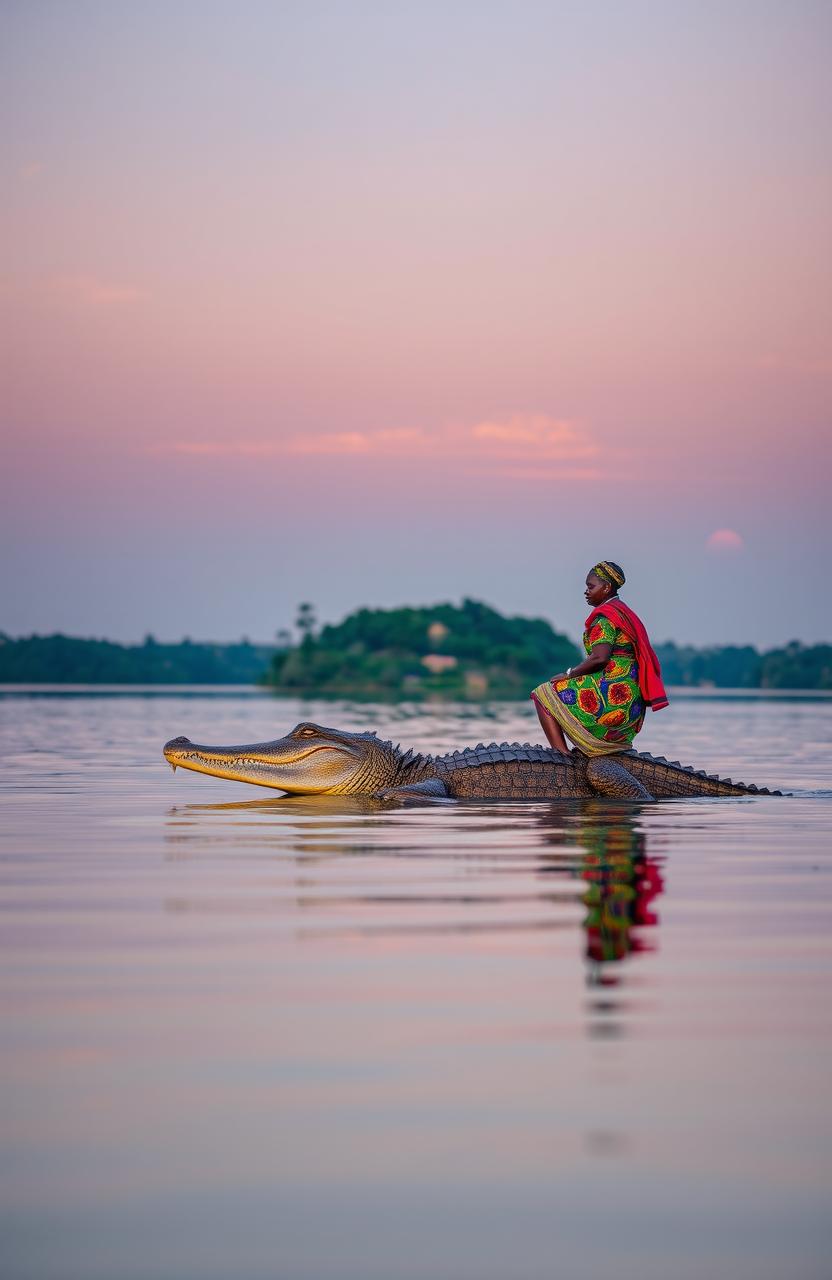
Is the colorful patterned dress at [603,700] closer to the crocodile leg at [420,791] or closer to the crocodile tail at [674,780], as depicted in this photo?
the crocodile tail at [674,780]

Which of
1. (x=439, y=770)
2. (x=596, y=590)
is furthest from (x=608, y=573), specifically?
(x=439, y=770)

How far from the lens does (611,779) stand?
13727mm

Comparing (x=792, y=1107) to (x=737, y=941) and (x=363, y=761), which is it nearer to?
(x=737, y=941)

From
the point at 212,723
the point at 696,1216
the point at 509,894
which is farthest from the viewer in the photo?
the point at 212,723

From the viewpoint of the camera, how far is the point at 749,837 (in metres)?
10.8

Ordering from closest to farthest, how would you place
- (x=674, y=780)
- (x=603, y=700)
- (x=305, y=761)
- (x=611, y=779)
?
(x=611, y=779) → (x=603, y=700) → (x=305, y=761) → (x=674, y=780)

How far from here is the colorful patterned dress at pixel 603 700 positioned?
13.9 m

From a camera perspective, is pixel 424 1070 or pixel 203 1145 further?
pixel 424 1070

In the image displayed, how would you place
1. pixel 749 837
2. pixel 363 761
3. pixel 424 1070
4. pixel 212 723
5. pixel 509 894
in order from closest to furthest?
pixel 424 1070 → pixel 509 894 → pixel 749 837 → pixel 363 761 → pixel 212 723

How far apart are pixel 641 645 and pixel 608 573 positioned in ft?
2.29

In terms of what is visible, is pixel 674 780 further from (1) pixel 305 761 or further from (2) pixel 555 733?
(1) pixel 305 761

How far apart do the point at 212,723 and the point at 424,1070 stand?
3275 cm

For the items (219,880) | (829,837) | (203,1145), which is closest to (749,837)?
(829,837)

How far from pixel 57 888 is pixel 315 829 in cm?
338
